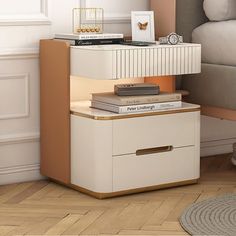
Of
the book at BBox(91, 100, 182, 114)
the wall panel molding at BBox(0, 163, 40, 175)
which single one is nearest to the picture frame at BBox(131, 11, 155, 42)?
the book at BBox(91, 100, 182, 114)

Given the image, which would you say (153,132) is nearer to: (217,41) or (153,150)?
(153,150)

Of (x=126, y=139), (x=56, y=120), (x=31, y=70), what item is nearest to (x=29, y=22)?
(x=31, y=70)

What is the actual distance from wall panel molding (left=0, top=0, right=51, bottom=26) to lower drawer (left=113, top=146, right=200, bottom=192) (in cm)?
73

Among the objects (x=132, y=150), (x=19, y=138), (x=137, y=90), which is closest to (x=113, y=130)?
(x=132, y=150)

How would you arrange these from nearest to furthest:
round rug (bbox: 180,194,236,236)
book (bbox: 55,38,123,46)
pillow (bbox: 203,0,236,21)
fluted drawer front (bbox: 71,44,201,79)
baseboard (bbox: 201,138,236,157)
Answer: round rug (bbox: 180,194,236,236)
fluted drawer front (bbox: 71,44,201,79)
book (bbox: 55,38,123,46)
pillow (bbox: 203,0,236,21)
baseboard (bbox: 201,138,236,157)

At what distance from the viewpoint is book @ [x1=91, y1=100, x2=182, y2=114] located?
292cm

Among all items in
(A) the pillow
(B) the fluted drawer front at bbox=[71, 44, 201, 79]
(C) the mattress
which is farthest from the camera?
(A) the pillow

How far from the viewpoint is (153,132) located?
3.00 meters

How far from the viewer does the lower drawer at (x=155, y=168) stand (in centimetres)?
294

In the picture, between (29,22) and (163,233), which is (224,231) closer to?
(163,233)

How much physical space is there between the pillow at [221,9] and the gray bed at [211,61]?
42 millimetres

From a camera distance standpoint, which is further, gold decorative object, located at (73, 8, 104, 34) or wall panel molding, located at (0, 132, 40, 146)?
gold decorative object, located at (73, 8, 104, 34)

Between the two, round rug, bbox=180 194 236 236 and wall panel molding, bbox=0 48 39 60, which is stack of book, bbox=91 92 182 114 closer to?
wall panel molding, bbox=0 48 39 60

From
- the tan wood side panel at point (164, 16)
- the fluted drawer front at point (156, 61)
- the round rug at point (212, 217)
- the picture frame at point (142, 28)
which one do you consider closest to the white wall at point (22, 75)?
the picture frame at point (142, 28)
